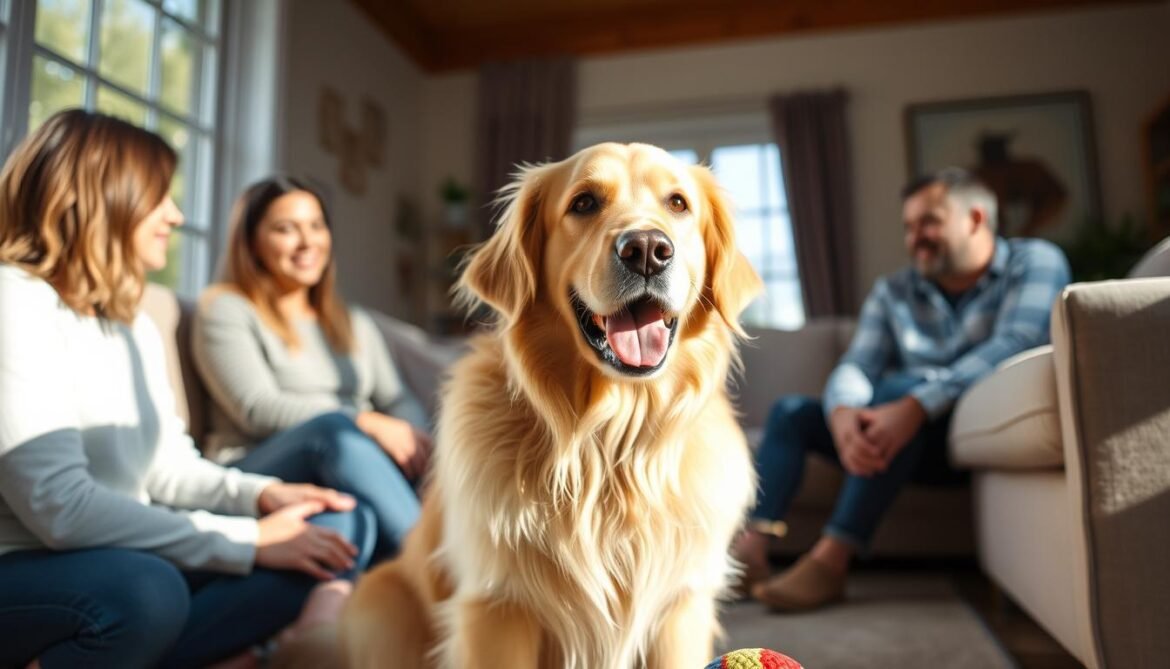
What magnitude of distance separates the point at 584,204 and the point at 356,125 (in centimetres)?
428

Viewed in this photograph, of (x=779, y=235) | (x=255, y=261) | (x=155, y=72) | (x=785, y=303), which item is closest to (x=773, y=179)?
(x=779, y=235)

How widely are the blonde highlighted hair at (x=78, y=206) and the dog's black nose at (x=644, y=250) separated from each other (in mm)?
814

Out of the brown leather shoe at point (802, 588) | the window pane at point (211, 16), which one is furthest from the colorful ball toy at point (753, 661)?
the window pane at point (211, 16)

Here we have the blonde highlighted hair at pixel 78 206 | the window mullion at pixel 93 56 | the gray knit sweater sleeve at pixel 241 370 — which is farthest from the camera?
the window mullion at pixel 93 56

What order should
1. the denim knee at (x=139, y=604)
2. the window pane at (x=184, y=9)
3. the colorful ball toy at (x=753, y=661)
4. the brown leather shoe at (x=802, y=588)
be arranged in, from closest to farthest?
the colorful ball toy at (x=753, y=661) → the denim knee at (x=139, y=604) → the brown leather shoe at (x=802, y=588) → the window pane at (x=184, y=9)

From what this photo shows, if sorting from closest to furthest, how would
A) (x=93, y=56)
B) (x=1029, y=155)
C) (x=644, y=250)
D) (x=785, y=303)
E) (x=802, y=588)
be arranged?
1. (x=644, y=250)
2. (x=802, y=588)
3. (x=93, y=56)
4. (x=1029, y=155)
5. (x=785, y=303)

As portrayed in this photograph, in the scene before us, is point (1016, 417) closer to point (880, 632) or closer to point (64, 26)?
point (880, 632)

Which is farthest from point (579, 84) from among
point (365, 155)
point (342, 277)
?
point (342, 277)

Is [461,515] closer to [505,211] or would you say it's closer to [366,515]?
[505,211]

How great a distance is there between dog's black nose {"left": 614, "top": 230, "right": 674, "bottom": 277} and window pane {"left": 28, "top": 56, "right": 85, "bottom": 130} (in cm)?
251

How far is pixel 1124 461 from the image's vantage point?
109 centimetres

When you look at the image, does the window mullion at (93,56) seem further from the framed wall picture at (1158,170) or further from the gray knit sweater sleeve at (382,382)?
the framed wall picture at (1158,170)

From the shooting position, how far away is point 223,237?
152 inches

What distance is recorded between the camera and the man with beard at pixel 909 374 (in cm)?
202
